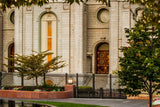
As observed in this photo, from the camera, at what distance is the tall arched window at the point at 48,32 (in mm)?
38094

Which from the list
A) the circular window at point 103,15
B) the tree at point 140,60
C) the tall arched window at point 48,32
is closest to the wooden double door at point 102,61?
the circular window at point 103,15

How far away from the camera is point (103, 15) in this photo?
38.7m

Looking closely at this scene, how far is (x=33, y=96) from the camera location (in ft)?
91.1

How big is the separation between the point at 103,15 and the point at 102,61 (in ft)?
14.5

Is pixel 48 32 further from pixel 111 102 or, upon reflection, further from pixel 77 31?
pixel 111 102

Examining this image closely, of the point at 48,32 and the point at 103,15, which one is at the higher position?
the point at 103,15

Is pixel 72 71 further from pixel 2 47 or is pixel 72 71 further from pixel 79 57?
pixel 2 47

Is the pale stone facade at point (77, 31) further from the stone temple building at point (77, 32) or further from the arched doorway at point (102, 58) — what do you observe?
the arched doorway at point (102, 58)

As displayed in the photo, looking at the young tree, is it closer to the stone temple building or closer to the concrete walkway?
the concrete walkway

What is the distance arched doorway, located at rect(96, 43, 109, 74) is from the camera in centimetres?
3928

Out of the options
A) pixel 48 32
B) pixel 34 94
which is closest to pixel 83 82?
pixel 48 32

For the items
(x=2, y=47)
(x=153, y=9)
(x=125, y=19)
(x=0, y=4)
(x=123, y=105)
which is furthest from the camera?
(x=2, y=47)

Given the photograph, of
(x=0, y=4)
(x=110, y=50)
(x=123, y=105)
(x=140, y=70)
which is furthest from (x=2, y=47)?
(x=0, y=4)

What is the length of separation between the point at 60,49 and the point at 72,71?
2.36 meters
